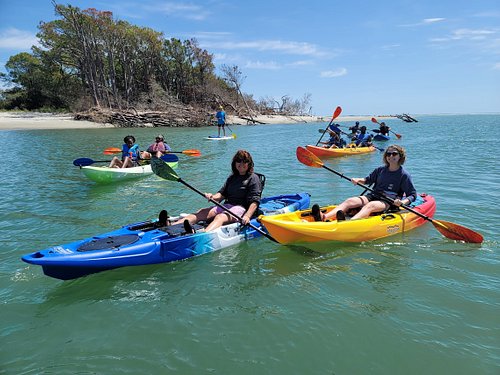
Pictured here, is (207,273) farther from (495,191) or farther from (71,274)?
(495,191)

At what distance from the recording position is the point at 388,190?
6.68m

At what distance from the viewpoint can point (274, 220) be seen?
17.6 ft

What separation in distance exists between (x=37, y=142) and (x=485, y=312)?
881 inches

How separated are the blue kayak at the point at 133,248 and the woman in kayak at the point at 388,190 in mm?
1722

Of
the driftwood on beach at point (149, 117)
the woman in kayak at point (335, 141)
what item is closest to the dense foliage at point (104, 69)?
the driftwood on beach at point (149, 117)

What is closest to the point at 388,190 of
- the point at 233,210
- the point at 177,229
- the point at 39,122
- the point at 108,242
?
the point at 233,210

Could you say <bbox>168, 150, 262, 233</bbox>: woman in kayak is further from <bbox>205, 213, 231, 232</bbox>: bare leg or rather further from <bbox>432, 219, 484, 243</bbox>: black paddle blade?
<bbox>432, 219, 484, 243</bbox>: black paddle blade

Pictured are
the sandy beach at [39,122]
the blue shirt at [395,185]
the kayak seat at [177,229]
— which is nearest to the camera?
the kayak seat at [177,229]

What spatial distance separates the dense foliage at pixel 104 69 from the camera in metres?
36.0

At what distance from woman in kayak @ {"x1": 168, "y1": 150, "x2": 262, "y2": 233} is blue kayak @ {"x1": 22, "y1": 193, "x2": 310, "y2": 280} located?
193mm

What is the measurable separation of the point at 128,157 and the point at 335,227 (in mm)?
7704

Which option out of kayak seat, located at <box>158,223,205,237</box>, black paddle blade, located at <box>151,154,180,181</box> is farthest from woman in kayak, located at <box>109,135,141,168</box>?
kayak seat, located at <box>158,223,205,237</box>

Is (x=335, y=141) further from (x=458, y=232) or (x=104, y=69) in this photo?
(x=104, y=69)

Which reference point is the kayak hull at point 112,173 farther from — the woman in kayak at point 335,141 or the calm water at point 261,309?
the woman in kayak at point 335,141
